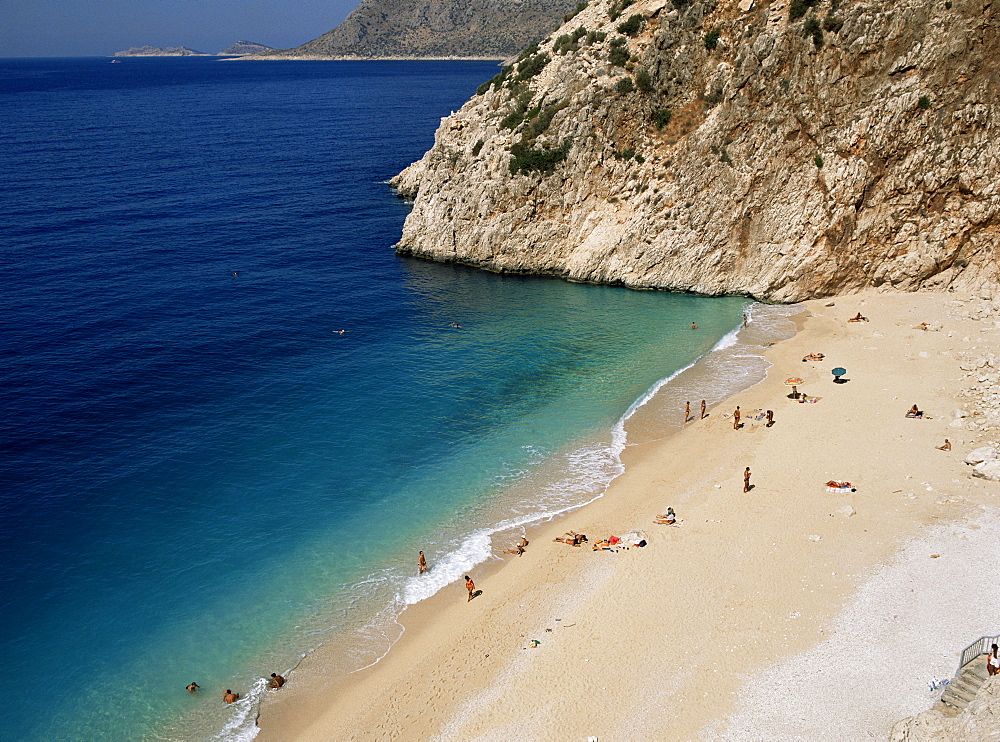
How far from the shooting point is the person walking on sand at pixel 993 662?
58.5 ft

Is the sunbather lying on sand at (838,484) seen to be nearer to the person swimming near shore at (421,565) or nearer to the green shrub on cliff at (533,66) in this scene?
the person swimming near shore at (421,565)

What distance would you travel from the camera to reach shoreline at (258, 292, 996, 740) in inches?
784

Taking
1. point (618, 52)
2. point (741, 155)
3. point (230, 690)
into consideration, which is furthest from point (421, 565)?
point (618, 52)

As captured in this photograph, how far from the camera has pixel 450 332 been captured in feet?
153

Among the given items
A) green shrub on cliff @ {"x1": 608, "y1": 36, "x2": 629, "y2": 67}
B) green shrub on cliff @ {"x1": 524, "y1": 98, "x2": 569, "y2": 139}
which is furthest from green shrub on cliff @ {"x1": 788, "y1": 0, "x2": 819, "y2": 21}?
green shrub on cliff @ {"x1": 524, "y1": 98, "x2": 569, "y2": 139}

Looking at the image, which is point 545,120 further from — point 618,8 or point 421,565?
point 421,565

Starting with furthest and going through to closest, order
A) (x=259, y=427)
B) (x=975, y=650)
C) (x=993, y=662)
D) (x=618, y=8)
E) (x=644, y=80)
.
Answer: (x=618, y=8) → (x=644, y=80) → (x=259, y=427) → (x=975, y=650) → (x=993, y=662)

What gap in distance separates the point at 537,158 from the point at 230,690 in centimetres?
4298

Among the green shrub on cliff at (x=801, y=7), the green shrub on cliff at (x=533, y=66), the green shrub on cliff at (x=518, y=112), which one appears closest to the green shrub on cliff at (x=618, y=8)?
the green shrub on cliff at (x=533, y=66)

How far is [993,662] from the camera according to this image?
1814 cm

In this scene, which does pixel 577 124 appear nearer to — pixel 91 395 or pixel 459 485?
pixel 459 485

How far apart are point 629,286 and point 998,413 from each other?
25.6 meters

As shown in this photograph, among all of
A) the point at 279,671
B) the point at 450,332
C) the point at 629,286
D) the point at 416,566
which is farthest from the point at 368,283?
the point at 279,671

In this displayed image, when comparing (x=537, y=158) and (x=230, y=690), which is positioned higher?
(x=537, y=158)
